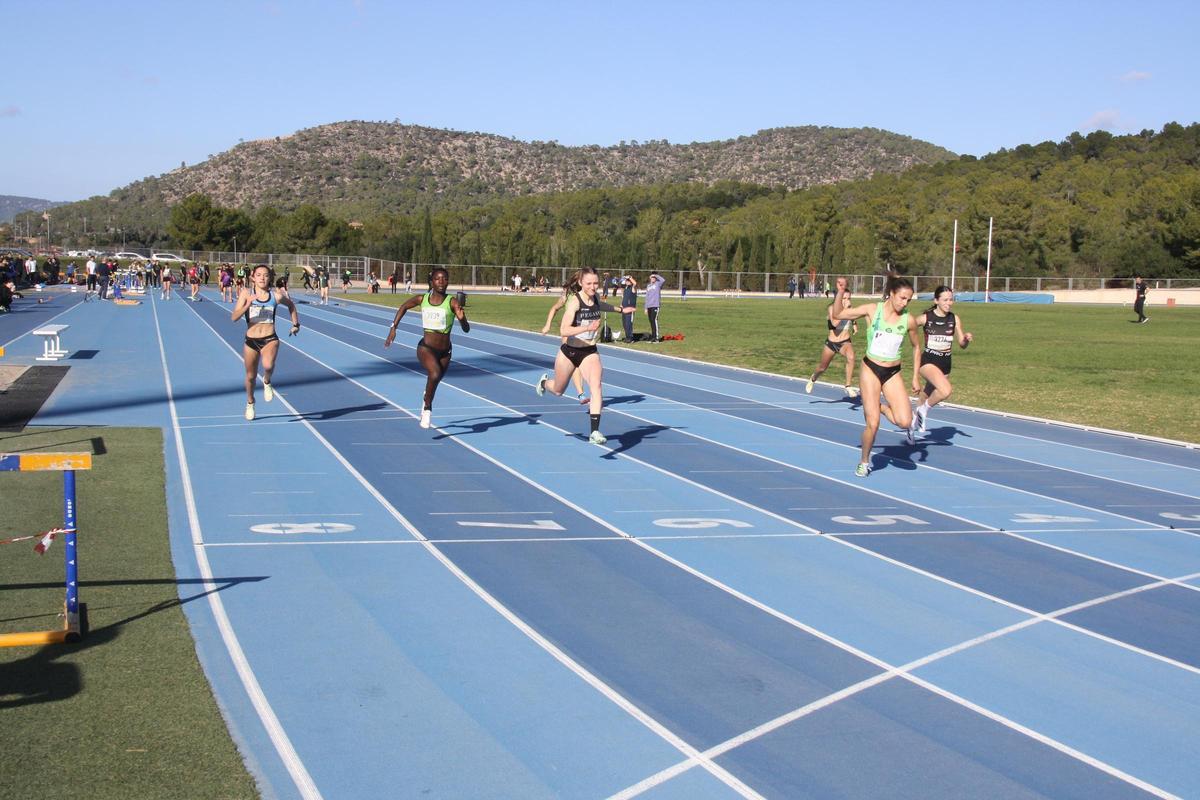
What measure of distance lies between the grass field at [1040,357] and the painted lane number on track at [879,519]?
24.7ft

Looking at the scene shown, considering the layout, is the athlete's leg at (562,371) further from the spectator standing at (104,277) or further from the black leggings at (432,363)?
the spectator standing at (104,277)

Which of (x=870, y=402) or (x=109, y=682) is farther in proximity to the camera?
(x=870, y=402)

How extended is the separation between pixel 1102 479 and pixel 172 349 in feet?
69.2

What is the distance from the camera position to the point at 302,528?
959 centimetres

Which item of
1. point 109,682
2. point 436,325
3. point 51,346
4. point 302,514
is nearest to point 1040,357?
point 436,325

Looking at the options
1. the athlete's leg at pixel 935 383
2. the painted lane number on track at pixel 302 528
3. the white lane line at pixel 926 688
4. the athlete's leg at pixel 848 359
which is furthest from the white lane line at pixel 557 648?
the athlete's leg at pixel 848 359

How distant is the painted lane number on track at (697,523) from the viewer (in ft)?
33.4

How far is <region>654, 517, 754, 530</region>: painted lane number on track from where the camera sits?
33.4 feet

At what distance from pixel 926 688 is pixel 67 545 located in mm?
4635

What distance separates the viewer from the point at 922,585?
8.41 metres

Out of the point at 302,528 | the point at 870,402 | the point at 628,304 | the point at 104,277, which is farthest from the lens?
the point at 104,277

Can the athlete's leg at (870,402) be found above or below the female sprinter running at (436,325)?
below

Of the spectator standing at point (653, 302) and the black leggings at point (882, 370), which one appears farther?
the spectator standing at point (653, 302)

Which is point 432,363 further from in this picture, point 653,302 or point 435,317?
point 653,302
